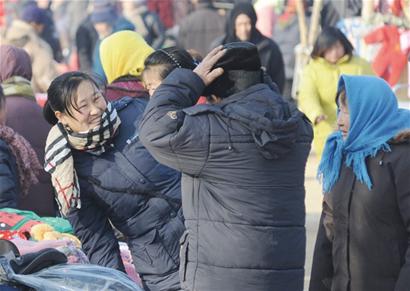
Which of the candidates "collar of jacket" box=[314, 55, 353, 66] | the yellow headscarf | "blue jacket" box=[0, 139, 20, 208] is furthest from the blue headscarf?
"collar of jacket" box=[314, 55, 353, 66]

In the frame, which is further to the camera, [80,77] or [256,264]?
[80,77]

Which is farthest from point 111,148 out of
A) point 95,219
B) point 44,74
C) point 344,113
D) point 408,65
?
point 408,65

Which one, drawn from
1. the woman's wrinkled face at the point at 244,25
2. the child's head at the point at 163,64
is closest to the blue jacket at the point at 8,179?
the child's head at the point at 163,64

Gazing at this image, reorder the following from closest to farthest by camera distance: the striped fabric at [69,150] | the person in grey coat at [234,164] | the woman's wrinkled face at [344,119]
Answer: the person in grey coat at [234,164]
the woman's wrinkled face at [344,119]
the striped fabric at [69,150]

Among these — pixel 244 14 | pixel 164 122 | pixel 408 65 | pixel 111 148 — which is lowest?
pixel 408 65

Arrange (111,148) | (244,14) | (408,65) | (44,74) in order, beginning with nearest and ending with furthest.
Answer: (111,148) → (44,74) → (244,14) → (408,65)

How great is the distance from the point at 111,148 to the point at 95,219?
345 mm

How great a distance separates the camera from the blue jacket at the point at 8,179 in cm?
612

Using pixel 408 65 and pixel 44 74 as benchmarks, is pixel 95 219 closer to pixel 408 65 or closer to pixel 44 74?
pixel 44 74

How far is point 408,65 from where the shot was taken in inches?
547

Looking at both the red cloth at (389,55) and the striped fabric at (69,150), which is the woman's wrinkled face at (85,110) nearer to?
the striped fabric at (69,150)

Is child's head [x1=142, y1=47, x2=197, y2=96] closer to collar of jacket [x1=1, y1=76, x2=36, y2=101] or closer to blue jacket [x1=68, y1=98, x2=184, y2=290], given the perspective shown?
blue jacket [x1=68, y1=98, x2=184, y2=290]

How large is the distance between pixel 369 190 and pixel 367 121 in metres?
0.29

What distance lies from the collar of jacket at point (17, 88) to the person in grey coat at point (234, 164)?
9.34ft
